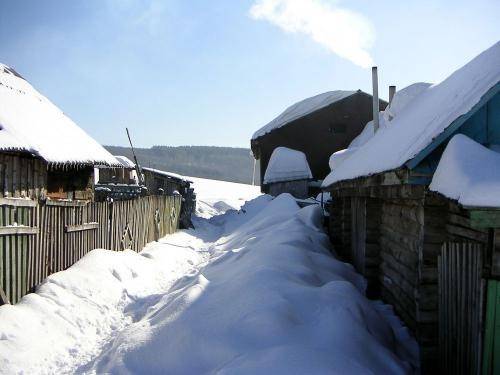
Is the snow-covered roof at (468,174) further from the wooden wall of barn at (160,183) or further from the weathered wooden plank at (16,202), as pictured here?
the wooden wall of barn at (160,183)

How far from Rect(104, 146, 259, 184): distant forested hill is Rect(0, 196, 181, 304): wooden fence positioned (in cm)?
6869

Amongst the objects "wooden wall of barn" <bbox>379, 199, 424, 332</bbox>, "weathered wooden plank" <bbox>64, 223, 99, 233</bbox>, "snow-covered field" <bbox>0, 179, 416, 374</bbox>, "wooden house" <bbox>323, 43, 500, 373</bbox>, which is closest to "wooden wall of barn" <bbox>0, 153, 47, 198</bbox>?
"weathered wooden plank" <bbox>64, 223, 99, 233</bbox>

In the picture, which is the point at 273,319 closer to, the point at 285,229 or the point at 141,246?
the point at 285,229

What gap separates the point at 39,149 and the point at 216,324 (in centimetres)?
679

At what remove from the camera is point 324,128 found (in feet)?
85.7

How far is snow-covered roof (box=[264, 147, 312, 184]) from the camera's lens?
2367 centimetres

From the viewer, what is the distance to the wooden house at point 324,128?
25906 millimetres

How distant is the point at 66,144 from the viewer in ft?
37.3

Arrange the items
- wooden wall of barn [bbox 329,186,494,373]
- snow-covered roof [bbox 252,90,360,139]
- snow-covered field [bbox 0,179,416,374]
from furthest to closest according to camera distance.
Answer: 1. snow-covered roof [bbox 252,90,360,139]
2. wooden wall of barn [bbox 329,186,494,373]
3. snow-covered field [bbox 0,179,416,374]

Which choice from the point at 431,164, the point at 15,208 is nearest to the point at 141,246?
the point at 15,208

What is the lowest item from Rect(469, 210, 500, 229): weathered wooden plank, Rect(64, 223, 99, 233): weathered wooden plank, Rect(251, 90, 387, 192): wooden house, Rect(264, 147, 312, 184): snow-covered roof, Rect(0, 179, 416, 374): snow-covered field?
Rect(0, 179, 416, 374): snow-covered field

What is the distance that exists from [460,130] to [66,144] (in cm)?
1022

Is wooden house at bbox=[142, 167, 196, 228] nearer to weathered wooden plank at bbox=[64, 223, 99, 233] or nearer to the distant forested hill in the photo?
Result: weathered wooden plank at bbox=[64, 223, 99, 233]

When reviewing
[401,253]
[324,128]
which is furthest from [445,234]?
[324,128]
